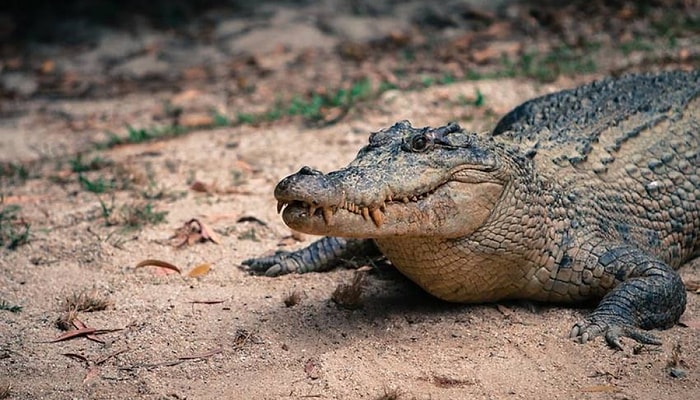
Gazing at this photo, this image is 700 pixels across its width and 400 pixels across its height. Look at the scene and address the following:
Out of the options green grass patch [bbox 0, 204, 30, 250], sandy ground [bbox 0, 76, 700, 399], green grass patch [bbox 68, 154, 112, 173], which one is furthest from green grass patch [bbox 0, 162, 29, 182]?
sandy ground [bbox 0, 76, 700, 399]

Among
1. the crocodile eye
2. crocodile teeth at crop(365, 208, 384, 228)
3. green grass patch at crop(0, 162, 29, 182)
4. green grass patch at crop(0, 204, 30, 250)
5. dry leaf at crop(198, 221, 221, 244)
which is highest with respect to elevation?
the crocodile eye

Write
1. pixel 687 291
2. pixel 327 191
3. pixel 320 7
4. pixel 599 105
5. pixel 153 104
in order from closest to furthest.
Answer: pixel 327 191 < pixel 687 291 < pixel 599 105 < pixel 153 104 < pixel 320 7

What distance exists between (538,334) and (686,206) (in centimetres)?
144

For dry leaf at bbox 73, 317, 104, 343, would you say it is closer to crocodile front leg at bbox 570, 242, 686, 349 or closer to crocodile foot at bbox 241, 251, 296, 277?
crocodile foot at bbox 241, 251, 296, 277

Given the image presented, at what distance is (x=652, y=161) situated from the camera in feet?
16.2

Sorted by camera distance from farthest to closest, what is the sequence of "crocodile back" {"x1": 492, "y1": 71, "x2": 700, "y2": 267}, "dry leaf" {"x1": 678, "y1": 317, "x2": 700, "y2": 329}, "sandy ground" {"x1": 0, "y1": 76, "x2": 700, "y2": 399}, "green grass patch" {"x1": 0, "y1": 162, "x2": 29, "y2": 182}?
"green grass patch" {"x1": 0, "y1": 162, "x2": 29, "y2": 182}
"crocodile back" {"x1": 492, "y1": 71, "x2": 700, "y2": 267}
"dry leaf" {"x1": 678, "y1": 317, "x2": 700, "y2": 329}
"sandy ground" {"x1": 0, "y1": 76, "x2": 700, "y2": 399}

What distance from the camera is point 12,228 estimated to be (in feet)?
18.0

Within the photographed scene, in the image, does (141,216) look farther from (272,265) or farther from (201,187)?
(272,265)

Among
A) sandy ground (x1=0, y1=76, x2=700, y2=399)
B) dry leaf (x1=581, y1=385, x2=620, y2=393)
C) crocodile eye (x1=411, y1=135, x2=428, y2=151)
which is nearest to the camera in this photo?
dry leaf (x1=581, y1=385, x2=620, y2=393)

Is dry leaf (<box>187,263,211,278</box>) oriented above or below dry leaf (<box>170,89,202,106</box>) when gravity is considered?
below

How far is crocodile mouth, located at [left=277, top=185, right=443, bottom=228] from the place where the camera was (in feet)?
11.9

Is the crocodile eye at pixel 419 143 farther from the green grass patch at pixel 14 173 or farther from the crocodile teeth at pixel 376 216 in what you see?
the green grass patch at pixel 14 173

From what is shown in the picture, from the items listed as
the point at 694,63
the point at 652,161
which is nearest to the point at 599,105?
the point at 652,161

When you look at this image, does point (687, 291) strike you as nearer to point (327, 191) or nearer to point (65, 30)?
point (327, 191)
